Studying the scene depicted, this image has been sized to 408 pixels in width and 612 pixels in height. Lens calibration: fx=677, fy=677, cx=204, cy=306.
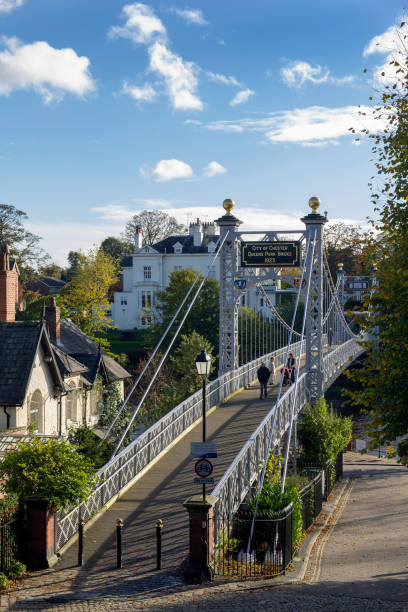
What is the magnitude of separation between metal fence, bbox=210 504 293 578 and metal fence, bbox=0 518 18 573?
12.3 ft

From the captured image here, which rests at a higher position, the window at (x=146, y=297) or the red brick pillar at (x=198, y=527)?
the window at (x=146, y=297)

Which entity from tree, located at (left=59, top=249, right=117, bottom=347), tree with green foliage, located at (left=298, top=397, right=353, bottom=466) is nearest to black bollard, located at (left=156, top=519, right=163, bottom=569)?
tree with green foliage, located at (left=298, top=397, right=353, bottom=466)

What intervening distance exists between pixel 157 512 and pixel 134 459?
253 centimetres

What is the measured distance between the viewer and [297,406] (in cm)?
2558

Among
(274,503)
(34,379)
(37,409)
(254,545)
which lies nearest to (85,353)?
(37,409)

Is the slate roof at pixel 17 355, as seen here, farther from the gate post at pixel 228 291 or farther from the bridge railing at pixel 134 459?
the gate post at pixel 228 291

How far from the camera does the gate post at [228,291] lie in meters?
28.1

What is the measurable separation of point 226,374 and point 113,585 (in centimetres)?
1635

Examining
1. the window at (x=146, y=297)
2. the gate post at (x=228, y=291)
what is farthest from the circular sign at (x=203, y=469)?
the window at (x=146, y=297)

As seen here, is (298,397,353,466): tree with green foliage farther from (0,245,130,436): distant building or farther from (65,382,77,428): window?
(65,382,77,428): window

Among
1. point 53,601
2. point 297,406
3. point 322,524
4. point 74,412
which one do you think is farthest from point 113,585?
Answer: point 74,412

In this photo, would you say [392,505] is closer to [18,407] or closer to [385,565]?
[385,565]

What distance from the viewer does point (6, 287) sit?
1008 inches

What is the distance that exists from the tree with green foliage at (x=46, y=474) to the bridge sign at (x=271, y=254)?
51.5 feet
